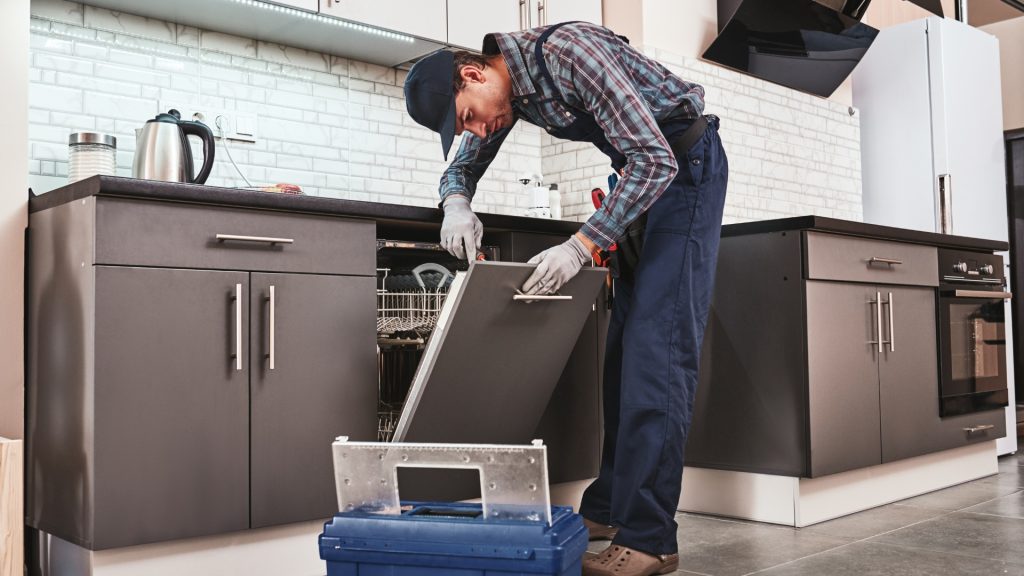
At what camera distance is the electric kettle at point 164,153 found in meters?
2.58

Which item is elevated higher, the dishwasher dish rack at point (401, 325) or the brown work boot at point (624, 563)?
the dishwasher dish rack at point (401, 325)

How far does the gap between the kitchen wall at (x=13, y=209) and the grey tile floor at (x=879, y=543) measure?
1.53 meters

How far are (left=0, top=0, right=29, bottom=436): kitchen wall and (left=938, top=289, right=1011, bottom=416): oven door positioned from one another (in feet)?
9.97

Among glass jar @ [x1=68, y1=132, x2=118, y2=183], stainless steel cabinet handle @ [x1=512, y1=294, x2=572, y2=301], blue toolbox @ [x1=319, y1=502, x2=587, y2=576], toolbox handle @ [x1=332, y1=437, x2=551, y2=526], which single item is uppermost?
glass jar @ [x1=68, y1=132, x2=118, y2=183]

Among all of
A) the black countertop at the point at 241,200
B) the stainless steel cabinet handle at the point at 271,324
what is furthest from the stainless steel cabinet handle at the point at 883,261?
the stainless steel cabinet handle at the point at 271,324

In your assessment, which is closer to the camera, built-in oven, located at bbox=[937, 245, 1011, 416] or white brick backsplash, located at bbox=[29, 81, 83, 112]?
white brick backsplash, located at bbox=[29, 81, 83, 112]

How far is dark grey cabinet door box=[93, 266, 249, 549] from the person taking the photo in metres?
1.92

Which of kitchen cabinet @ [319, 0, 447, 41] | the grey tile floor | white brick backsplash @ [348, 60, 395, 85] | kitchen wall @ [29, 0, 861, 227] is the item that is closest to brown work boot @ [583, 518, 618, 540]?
the grey tile floor

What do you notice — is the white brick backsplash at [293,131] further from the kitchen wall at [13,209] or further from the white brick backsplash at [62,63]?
the kitchen wall at [13,209]

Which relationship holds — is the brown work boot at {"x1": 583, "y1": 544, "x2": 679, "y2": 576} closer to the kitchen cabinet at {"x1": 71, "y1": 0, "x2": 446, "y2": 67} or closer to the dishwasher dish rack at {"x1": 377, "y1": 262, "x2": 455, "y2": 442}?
the dishwasher dish rack at {"x1": 377, "y1": 262, "x2": 455, "y2": 442}

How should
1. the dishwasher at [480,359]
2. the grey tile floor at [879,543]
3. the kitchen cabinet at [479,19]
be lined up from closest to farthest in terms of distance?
the dishwasher at [480,359] → the grey tile floor at [879,543] → the kitchen cabinet at [479,19]

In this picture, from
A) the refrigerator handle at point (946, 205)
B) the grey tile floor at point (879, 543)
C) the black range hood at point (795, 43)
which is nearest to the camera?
the grey tile floor at point (879, 543)

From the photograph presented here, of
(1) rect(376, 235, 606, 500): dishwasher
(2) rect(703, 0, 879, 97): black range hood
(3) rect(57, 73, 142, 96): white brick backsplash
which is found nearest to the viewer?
(1) rect(376, 235, 606, 500): dishwasher

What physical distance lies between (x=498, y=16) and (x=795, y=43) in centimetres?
165
